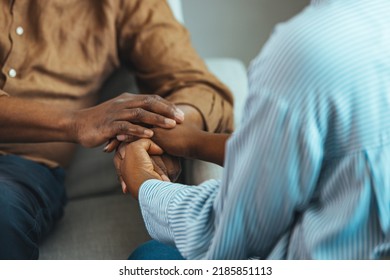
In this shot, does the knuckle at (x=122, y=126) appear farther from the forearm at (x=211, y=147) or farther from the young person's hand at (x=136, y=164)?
the forearm at (x=211, y=147)

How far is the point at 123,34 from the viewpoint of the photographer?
146cm

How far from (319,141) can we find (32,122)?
746mm

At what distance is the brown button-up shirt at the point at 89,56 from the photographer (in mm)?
1379

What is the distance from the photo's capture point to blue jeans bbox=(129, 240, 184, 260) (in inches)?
42.9

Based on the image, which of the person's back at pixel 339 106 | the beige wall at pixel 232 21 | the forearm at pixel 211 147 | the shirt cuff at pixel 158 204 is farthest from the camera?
the beige wall at pixel 232 21

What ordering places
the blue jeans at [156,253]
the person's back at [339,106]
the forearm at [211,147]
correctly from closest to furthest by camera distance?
the person's back at [339,106]
the blue jeans at [156,253]
the forearm at [211,147]

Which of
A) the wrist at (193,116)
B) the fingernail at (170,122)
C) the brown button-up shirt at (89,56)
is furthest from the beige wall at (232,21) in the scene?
the fingernail at (170,122)

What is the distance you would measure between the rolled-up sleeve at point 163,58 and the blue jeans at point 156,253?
1.17ft

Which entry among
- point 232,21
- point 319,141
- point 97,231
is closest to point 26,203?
point 97,231

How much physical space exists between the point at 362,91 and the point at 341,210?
0.47 feet

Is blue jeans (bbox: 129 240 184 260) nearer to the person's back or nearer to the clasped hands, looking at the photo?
the clasped hands

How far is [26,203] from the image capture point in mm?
1248
